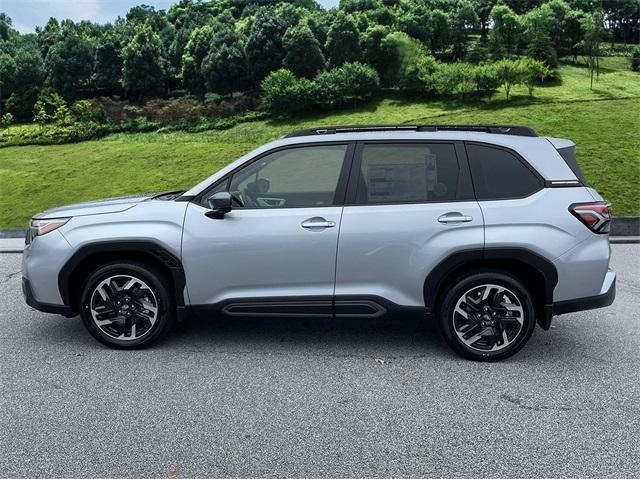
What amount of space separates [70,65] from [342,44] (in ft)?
51.0

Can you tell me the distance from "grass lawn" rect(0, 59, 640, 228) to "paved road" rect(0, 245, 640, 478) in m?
13.2

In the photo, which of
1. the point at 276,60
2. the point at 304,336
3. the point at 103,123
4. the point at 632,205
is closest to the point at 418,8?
the point at 276,60

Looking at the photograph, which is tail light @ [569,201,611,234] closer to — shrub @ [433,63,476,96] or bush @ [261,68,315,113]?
bush @ [261,68,315,113]

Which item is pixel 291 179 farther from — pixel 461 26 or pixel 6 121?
pixel 461 26

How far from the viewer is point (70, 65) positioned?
102ft

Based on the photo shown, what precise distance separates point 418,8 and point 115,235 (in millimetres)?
36029

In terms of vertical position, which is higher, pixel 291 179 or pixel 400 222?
pixel 291 179

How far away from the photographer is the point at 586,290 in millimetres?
4090

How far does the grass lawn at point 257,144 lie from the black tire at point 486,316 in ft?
43.1

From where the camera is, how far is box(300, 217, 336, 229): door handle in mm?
4141

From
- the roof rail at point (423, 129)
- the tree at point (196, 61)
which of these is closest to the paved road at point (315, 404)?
the roof rail at point (423, 129)

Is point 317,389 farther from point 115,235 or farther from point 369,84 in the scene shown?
point 369,84

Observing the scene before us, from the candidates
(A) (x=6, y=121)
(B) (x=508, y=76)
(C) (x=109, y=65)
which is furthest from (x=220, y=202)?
(C) (x=109, y=65)

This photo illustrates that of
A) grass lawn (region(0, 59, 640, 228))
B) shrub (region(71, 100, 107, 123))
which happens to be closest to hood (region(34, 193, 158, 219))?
grass lawn (region(0, 59, 640, 228))
